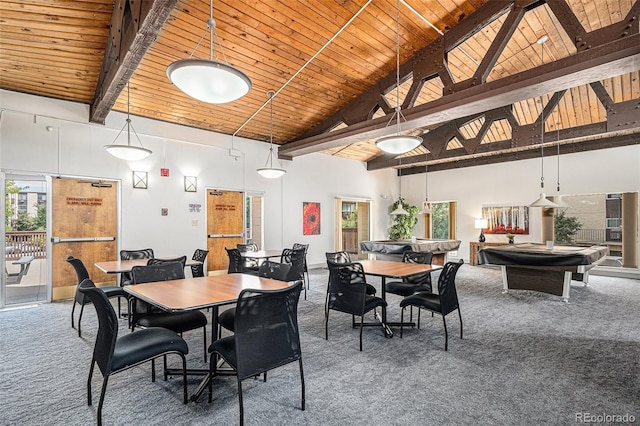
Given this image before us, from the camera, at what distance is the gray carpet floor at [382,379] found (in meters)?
2.18

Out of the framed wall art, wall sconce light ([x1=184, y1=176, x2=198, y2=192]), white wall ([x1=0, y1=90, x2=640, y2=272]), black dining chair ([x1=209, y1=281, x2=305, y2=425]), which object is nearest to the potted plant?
white wall ([x1=0, y1=90, x2=640, y2=272])

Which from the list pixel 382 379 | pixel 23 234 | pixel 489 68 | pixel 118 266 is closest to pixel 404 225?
pixel 489 68

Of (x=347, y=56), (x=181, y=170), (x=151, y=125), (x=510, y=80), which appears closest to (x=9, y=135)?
(x=151, y=125)

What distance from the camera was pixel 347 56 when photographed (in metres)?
5.25

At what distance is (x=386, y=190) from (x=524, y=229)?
439cm

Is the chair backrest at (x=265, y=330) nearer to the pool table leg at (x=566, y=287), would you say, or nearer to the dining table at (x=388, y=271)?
the dining table at (x=388, y=271)

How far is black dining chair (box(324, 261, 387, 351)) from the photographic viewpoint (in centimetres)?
334

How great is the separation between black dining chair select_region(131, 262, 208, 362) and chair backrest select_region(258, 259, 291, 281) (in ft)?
2.63

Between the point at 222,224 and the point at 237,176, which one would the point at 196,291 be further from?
the point at 237,176

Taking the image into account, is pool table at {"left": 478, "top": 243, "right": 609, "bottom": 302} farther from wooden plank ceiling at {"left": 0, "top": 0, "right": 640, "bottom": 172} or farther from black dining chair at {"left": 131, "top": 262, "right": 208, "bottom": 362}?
Answer: black dining chair at {"left": 131, "top": 262, "right": 208, "bottom": 362}

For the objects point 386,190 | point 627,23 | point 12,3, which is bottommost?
point 386,190

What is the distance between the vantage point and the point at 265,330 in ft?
6.78

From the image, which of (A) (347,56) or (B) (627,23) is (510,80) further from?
(A) (347,56)

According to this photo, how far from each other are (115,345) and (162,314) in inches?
29.9
